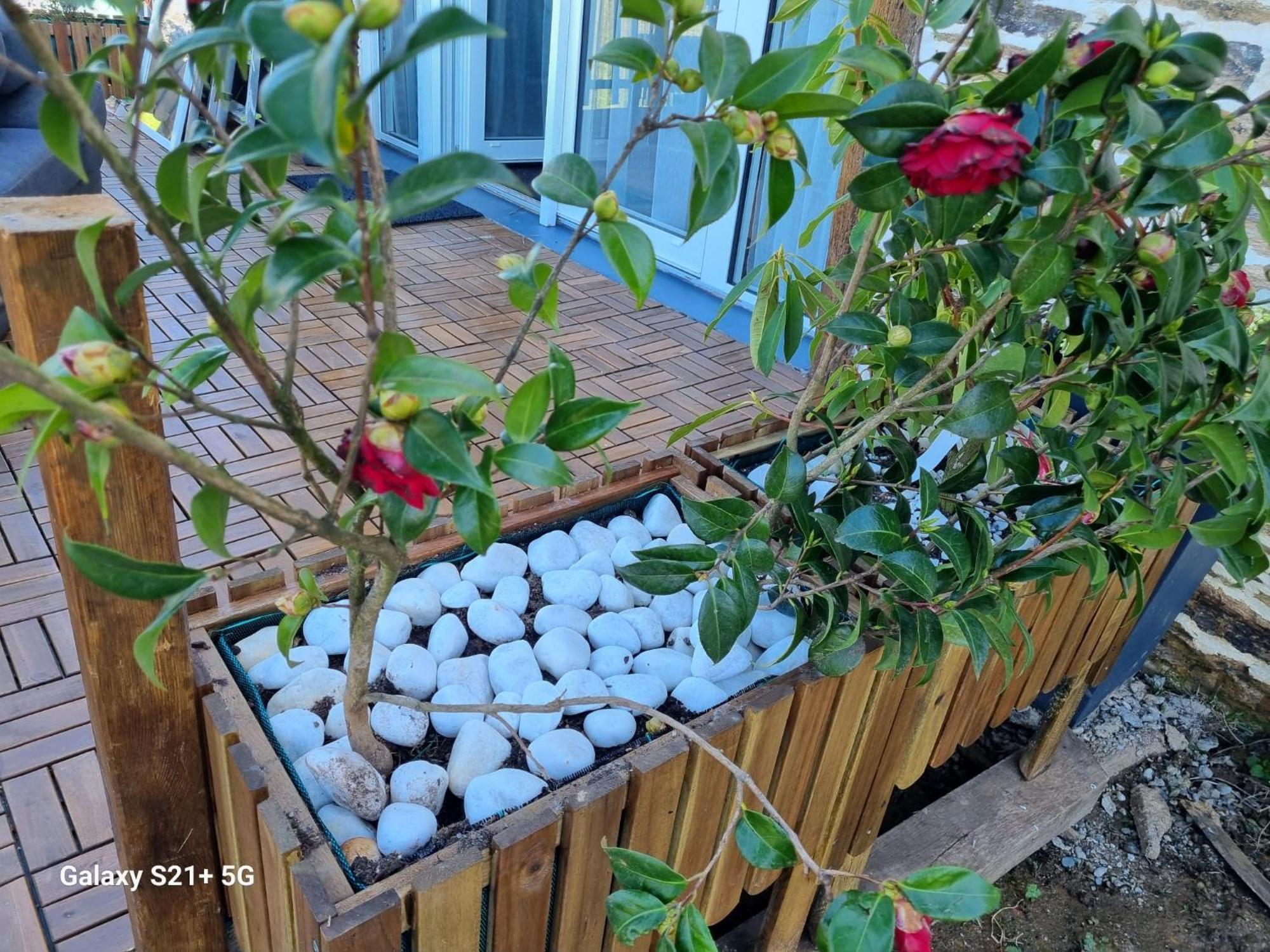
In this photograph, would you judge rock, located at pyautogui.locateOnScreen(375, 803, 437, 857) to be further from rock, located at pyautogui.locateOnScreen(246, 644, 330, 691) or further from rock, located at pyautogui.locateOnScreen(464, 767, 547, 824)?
rock, located at pyautogui.locateOnScreen(246, 644, 330, 691)

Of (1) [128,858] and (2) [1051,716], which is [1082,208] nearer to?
(1) [128,858]

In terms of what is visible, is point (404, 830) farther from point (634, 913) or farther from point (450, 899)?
point (634, 913)

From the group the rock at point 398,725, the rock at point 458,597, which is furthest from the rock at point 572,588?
the rock at point 398,725

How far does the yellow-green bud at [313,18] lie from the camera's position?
445 mm

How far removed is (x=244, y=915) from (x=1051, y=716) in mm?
1728

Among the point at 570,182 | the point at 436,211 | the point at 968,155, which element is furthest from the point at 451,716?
the point at 436,211

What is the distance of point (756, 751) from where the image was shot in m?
1.21

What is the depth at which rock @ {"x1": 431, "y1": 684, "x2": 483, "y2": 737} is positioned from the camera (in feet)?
4.12

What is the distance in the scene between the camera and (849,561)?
4.09 ft

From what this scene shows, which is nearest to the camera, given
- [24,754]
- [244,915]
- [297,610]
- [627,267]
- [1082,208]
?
[627,267]

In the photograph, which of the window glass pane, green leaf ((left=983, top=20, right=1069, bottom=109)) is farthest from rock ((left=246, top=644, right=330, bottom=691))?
the window glass pane

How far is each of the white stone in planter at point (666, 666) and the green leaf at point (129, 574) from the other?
769 mm

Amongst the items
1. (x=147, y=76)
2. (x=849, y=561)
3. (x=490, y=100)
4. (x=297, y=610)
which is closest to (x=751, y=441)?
(x=849, y=561)

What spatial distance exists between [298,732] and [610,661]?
0.45 m
